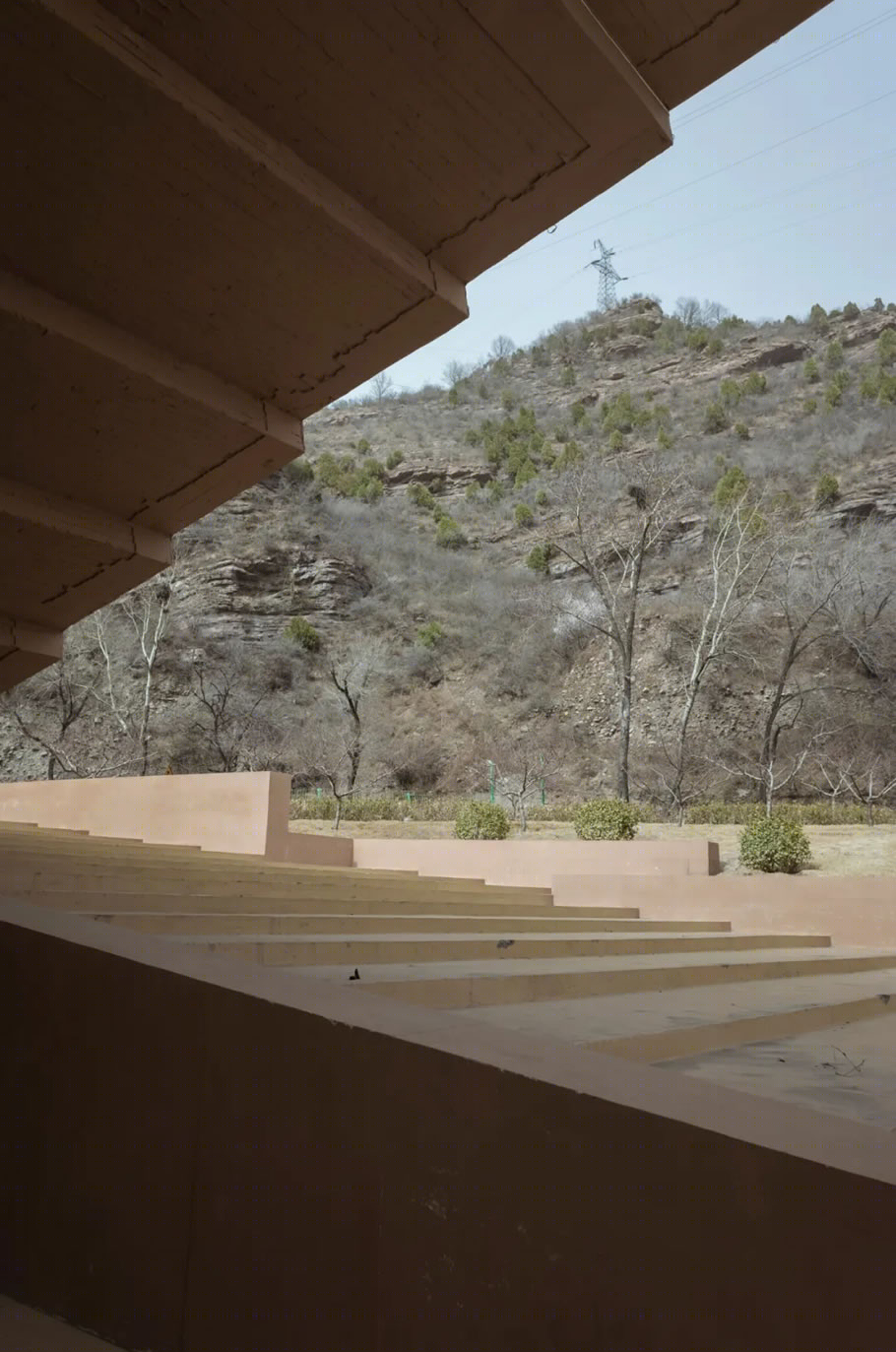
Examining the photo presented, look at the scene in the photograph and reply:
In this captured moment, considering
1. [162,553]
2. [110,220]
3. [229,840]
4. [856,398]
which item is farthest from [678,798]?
[856,398]

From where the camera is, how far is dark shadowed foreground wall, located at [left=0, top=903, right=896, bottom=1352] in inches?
47.3

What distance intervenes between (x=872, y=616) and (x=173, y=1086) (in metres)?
28.1

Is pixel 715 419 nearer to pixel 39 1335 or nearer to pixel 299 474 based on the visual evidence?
pixel 299 474

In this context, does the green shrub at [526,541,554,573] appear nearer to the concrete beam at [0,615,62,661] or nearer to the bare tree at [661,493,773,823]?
the bare tree at [661,493,773,823]

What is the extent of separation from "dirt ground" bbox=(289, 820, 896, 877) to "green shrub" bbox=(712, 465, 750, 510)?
743 inches

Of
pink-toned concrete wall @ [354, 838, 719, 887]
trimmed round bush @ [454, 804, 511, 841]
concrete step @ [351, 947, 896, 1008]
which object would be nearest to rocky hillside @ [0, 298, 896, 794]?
trimmed round bush @ [454, 804, 511, 841]

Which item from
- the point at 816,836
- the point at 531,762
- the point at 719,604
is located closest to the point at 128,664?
the point at 531,762

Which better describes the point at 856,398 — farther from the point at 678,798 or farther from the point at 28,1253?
the point at 28,1253

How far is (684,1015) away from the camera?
2826 mm

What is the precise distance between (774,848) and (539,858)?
222 cm

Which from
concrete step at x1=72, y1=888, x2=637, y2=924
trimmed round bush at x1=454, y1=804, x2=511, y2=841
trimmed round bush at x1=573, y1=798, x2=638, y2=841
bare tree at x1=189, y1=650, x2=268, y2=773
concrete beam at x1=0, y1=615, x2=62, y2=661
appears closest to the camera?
concrete step at x1=72, y1=888, x2=637, y2=924

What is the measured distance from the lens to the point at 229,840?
1116 cm

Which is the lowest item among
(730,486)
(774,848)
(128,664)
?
(774,848)

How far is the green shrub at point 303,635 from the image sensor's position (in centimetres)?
3406
